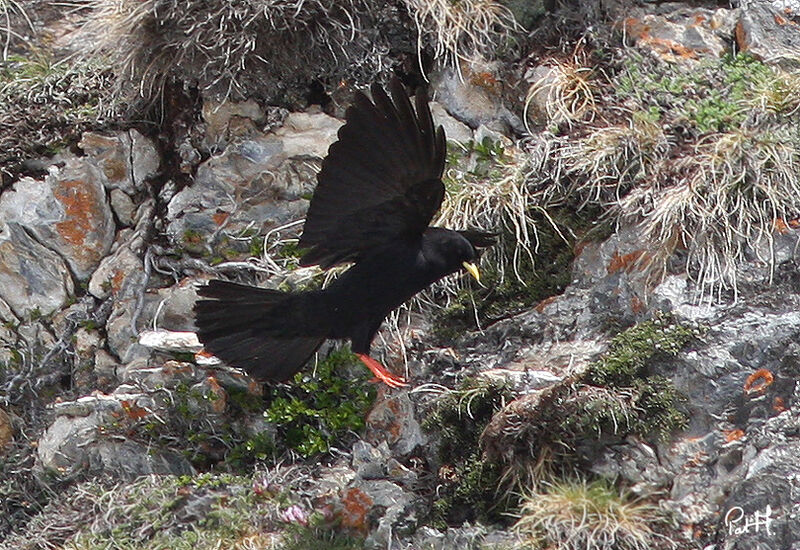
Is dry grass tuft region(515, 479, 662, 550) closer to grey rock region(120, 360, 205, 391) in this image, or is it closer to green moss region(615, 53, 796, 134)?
grey rock region(120, 360, 205, 391)

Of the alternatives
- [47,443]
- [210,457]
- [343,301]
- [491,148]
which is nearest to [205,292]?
[343,301]

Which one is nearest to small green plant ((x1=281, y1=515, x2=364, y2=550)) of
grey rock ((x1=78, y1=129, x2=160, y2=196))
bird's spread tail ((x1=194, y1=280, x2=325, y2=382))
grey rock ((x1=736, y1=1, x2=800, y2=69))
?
bird's spread tail ((x1=194, y1=280, x2=325, y2=382))

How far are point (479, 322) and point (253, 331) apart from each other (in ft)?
3.28

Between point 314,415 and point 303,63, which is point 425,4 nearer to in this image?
point 303,63

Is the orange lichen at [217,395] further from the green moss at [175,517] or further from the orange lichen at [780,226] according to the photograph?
the orange lichen at [780,226]

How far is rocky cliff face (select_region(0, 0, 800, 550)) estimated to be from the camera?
4434mm

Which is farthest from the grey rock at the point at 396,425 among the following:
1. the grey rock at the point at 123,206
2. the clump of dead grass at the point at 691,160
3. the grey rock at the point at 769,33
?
the grey rock at the point at 769,33

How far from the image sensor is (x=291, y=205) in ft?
18.1

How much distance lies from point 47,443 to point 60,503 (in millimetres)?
293

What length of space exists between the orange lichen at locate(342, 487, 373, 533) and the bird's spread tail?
1.79ft

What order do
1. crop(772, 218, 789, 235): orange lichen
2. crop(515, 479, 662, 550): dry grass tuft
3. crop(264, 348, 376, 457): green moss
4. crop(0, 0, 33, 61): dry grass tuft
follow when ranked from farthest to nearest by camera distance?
crop(0, 0, 33, 61): dry grass tuft → crop(264, 348, 376, 457): green moss → crop(772, 218, 789, 235): orange lichen → crop(515, 479, 662, 550): dry grass tuft

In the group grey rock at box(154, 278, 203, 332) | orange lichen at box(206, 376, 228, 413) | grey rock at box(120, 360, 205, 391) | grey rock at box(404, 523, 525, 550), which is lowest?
grey rock at box(404, 523, 525, 550)

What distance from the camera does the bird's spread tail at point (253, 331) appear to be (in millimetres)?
4676


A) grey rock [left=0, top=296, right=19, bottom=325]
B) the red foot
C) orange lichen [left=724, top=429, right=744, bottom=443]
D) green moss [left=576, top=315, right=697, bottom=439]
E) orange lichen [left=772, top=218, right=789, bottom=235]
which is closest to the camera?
orange lichen [left=724, top=429, right=744, bottom=443]
